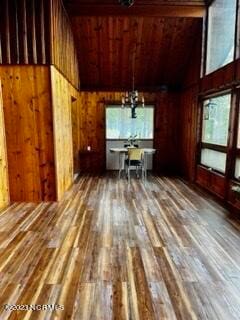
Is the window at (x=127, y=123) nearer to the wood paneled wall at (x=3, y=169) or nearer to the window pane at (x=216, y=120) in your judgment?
the window pane at (x=216, y=120)

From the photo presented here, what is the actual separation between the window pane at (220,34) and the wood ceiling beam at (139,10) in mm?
390

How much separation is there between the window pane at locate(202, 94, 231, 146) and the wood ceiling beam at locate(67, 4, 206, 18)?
6.40 feet

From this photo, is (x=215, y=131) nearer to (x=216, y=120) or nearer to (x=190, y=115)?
(x=216, y=120)

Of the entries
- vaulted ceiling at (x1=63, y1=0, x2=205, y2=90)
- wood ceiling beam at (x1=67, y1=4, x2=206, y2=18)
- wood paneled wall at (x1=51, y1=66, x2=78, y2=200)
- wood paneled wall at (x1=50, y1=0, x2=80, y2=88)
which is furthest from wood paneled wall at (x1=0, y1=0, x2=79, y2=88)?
vaulted ceiling at (x1=63, y1=0, x2=205, y2=90)

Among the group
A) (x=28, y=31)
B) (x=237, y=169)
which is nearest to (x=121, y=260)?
(x=237, y=169)

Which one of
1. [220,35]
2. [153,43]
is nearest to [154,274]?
[220,35]

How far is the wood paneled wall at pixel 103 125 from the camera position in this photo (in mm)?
7531

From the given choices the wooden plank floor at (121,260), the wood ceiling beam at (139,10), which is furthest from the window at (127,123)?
the wooden plank floor at (121,260)

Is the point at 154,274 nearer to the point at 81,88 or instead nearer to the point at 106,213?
the point at 106,213

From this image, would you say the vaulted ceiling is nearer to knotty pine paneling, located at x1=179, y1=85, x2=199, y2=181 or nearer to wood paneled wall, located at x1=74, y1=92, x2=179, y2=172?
wood paneled wall, located at x1=74, y1=92, x2=179, y2=172

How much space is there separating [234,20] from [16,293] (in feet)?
16.7

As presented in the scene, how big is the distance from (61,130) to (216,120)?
3.19 meters

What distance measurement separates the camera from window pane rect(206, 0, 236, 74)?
449cm

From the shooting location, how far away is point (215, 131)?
5.23 metres
